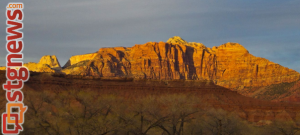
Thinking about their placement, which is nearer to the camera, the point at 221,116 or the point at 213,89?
the point at 221,116

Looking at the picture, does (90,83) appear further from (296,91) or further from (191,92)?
(296,91)

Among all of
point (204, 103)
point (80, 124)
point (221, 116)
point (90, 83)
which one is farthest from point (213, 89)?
point (80, 124)

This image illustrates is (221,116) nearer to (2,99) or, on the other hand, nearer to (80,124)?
(80,124)

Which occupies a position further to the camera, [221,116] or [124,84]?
[124,84]

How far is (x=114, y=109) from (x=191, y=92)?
50.7 m

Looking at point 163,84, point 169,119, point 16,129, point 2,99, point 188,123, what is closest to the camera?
point 16,129

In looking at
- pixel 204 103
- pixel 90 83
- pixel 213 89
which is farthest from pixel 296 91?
pixel 90 83

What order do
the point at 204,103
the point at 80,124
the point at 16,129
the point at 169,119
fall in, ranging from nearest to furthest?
1. the point at 16,129
2. the point at 80,124
3. the point at 169,119
4. the point at 204,103

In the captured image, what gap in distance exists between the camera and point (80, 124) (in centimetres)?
5569

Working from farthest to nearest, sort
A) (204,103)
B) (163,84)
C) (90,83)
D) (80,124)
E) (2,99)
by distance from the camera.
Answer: (163,84), (90,83), (204,103), (2,99), (80,124)

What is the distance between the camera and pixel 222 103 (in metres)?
108

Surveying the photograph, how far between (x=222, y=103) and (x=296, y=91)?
62.7m

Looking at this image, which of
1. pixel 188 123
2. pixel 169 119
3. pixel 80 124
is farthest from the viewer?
pixel 188 123

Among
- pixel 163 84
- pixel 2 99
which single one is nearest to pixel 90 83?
pixel 163 84
